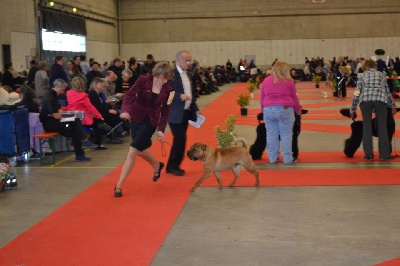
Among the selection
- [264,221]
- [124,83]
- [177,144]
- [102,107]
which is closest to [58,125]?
[102,107]

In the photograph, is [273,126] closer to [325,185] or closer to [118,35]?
[325,185]

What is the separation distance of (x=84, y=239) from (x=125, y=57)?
36968 mm

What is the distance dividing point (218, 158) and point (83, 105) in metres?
4.32

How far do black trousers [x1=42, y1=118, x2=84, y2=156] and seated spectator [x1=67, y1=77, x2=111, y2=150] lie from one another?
2.54ft

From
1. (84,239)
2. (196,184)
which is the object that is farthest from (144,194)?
(84,239)

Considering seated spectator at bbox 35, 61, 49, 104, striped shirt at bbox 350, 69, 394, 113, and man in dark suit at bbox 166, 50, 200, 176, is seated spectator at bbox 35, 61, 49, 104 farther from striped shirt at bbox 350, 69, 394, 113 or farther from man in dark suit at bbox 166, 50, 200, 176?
striped shirt at bbox 350, 69, 394, 113

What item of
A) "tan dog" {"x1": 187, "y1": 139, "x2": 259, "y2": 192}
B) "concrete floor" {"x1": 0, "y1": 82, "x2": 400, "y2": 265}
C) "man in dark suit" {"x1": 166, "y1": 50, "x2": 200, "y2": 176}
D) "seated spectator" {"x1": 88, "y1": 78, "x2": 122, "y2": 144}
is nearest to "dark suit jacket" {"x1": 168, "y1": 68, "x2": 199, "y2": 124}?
"man in dark suit" {"x1": 166, "y1": 50, "x2": 200, "y2": 176}

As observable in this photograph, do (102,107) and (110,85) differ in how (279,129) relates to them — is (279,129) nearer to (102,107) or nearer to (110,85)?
(102,107)

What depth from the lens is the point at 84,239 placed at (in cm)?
566

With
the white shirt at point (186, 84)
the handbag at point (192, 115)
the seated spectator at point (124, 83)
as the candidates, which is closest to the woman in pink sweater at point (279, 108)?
the handbag at point (192, 115)

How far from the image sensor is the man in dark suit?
28.3ft

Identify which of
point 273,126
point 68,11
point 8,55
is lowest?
point 273,126

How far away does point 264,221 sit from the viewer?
20.3 ft

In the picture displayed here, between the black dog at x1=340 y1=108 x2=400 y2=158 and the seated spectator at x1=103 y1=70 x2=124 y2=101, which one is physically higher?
the seated spectator at x1=103 y1=70 x2=124 y2=101
